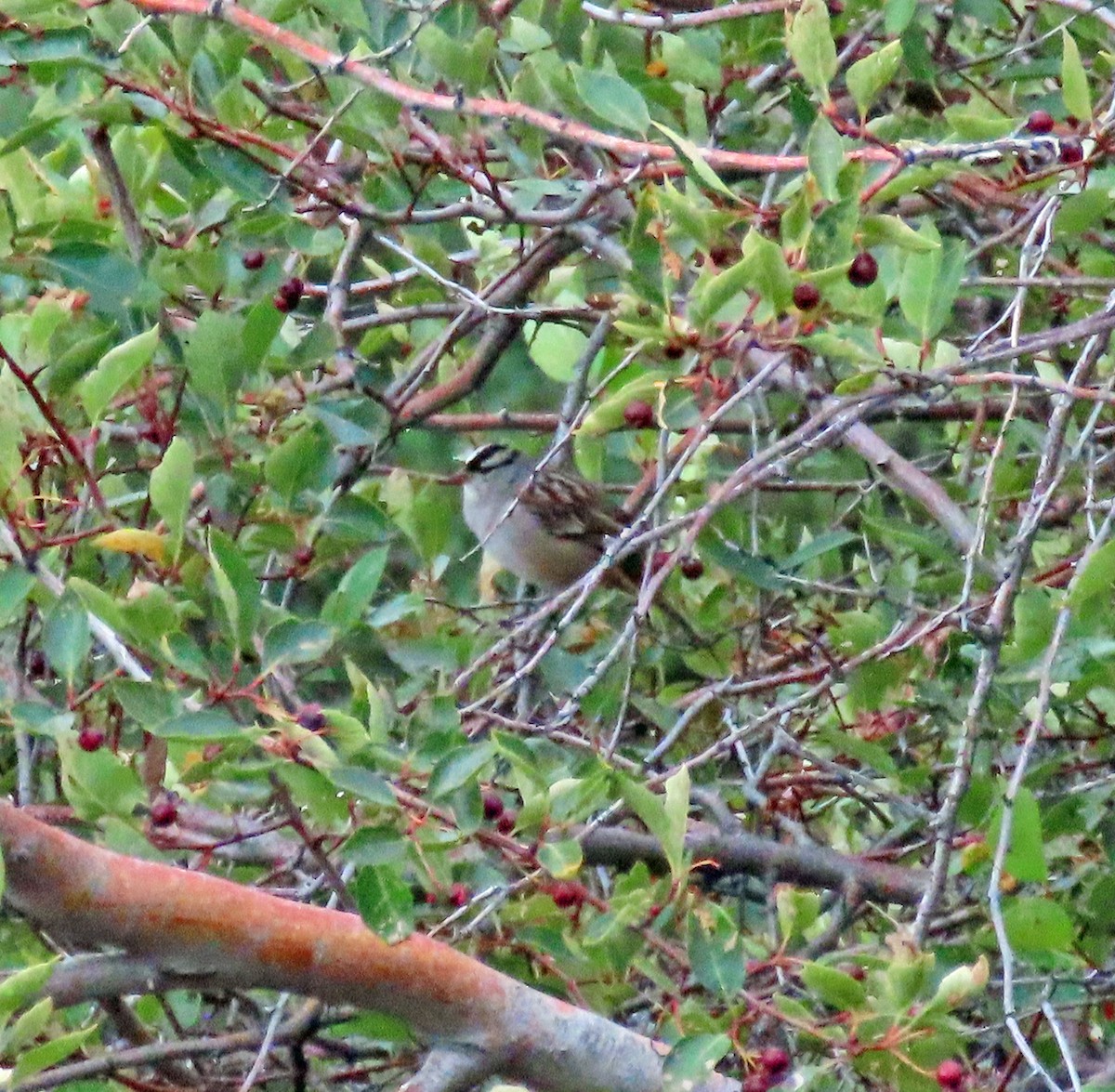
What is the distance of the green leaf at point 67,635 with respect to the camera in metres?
1.86

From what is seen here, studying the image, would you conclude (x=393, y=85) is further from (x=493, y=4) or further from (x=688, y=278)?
(x=493, y=4)

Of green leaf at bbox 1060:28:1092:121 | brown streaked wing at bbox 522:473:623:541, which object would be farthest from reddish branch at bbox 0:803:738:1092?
brown streaked wing at bbox 522:473:623:541

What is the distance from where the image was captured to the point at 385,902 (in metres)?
1.81

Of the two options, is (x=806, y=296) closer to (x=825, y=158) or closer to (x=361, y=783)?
(x=825, y=158)

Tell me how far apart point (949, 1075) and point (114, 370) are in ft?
3.86

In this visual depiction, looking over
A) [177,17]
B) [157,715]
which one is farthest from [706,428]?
[177,17]

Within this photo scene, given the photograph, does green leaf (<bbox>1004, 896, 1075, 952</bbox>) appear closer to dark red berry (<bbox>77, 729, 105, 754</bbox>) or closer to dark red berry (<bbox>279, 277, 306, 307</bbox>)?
dark red berry (<bbox>77, 729, 105, 754</bbox>)

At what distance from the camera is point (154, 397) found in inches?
86.3

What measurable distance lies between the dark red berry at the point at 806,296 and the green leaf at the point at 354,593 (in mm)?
540

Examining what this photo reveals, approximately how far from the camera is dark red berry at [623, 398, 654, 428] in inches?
88.0

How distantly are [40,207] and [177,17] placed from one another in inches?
20.1

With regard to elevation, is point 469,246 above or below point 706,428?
below

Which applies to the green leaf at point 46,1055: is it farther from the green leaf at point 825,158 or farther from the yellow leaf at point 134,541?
the green leaf at point 825,158

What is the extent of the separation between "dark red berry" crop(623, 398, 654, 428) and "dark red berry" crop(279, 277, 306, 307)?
26.0 inches
